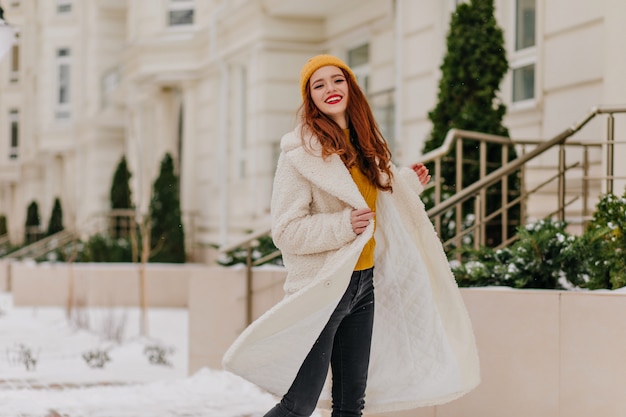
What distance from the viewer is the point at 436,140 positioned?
8164 millimetres

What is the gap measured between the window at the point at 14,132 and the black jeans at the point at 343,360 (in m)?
34.5

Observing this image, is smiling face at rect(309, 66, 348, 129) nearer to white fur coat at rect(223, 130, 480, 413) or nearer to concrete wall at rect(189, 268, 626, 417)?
white fur coat at rect(223, 130, 480, 413)

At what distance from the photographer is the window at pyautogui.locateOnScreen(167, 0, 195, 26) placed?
18.5m

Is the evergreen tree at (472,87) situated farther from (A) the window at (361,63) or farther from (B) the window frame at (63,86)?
(B) the window frame at (63,86)

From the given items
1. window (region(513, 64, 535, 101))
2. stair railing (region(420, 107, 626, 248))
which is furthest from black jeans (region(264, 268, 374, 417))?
window (region(513, 64, 535, 101))

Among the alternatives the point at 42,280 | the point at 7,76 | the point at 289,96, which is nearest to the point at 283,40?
the point at 289,96

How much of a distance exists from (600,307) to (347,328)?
174 centimetres

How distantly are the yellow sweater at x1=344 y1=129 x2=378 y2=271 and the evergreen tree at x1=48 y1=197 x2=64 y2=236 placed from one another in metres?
20.6

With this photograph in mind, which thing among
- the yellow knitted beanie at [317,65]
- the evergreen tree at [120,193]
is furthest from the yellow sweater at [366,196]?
the evergreen tree at [120,193]

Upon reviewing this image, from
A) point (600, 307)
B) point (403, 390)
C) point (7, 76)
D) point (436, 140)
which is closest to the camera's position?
point (403, 390)

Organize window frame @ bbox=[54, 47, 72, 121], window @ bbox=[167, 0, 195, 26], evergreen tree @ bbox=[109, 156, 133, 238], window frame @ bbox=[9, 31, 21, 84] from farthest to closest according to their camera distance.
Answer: window frame @ bbox=[9, 31, 21, 84]
window frame @ bbox=[54, 47, 72, 121]
evergreen tree @ bbox=[109, 156, 133, 238]
window @ bbox=[167, 0, 195, 26]

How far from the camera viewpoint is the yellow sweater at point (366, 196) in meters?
3.79

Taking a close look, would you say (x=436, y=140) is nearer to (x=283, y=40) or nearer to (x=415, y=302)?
(x=415, y=302)

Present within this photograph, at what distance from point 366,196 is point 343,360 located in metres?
0.65
